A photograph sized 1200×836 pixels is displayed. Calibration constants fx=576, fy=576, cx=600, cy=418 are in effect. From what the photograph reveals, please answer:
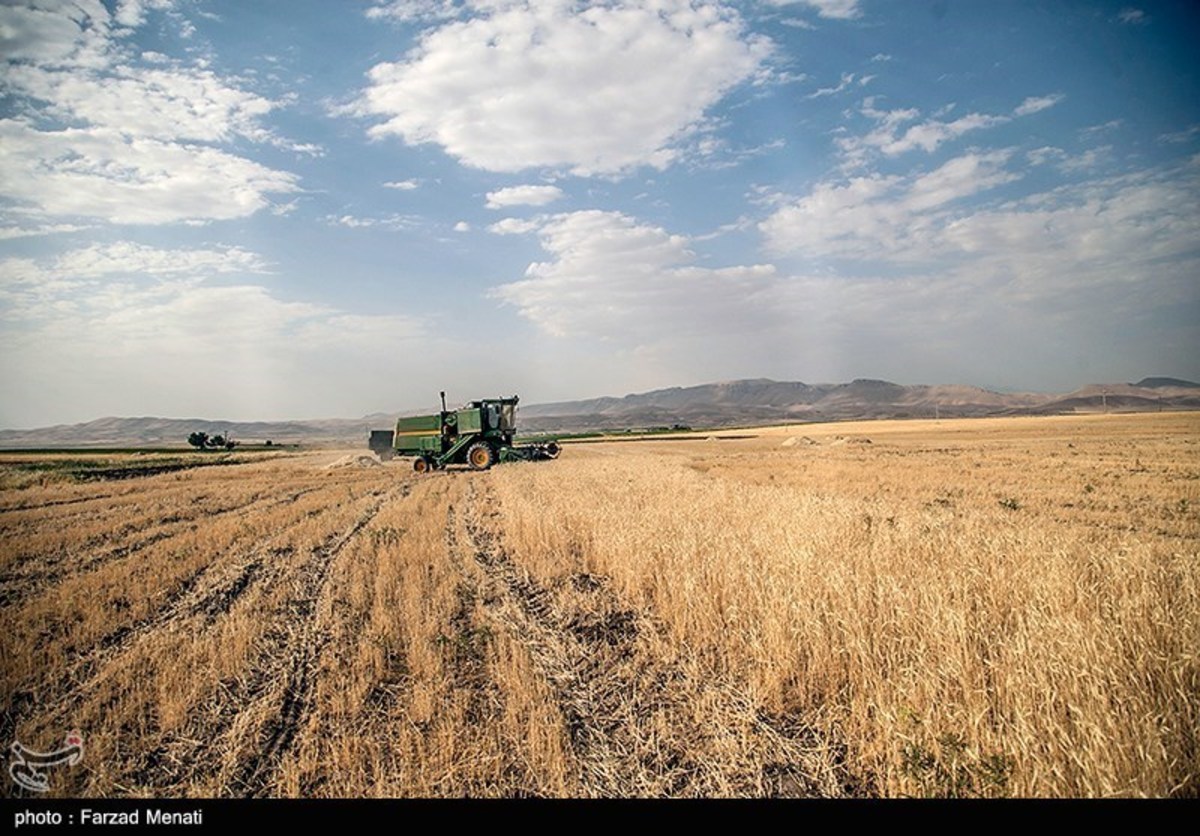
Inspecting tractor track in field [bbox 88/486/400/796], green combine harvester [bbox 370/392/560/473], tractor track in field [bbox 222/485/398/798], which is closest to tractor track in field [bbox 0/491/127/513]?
green combine harvester [bbox 370/392/560/473]

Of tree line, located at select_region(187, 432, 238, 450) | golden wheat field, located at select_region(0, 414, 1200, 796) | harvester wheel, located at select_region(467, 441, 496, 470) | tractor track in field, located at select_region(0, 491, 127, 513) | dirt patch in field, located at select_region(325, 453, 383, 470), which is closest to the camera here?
golden wheat field, located at select_region(0, 414, 1200, 796)

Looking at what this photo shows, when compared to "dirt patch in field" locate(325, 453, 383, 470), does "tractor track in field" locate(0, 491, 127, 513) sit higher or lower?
higher

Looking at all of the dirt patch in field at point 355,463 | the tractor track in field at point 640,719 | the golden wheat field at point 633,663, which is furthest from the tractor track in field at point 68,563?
the dirt patch in field at point 355,463

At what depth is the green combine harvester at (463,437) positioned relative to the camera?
1291 inches

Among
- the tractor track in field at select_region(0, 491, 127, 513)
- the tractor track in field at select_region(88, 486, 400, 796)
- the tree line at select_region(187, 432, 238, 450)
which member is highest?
the tree line at select_region(187, 432, 238, 450)

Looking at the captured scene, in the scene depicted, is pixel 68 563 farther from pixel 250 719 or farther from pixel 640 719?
pixel 640 719

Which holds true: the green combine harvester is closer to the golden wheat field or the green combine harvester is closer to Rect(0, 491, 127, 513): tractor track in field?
Rect(0, 491, 127, 513): tractor track in field

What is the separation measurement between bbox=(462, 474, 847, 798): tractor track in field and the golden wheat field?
1.0 inches

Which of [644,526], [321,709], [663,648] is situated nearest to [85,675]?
[321,709]

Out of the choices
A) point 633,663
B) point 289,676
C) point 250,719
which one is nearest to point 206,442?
point 289,676

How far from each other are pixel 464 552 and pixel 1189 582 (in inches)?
418

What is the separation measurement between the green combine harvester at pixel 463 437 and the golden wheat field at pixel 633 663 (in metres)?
20.7

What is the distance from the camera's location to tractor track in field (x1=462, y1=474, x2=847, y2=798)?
161 inches
